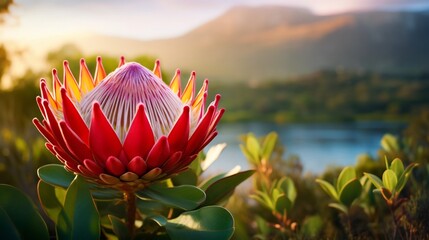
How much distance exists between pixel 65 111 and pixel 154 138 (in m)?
0.20

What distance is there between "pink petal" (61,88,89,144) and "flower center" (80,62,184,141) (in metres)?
0.07

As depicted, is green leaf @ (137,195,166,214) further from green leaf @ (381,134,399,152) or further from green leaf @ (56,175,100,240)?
green leaf @ (381,134,399,152)

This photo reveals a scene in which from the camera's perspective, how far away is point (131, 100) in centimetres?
116

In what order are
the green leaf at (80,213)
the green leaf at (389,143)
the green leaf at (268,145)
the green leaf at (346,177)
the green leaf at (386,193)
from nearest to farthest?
the green leaf at (80,213) → the green leaf at (386,193) → the green leaf at (346,177) → the green leaf at (268,145) → the green leaf at (389,143)

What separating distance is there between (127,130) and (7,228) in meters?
0.34

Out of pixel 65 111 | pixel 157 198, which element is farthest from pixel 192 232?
pixel 65 111

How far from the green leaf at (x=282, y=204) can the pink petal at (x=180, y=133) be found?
0.72 metres

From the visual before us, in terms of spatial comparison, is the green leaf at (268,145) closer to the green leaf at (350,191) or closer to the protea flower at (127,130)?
the green leaf at (350,191)

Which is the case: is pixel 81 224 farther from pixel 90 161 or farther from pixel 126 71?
pixel 126 71

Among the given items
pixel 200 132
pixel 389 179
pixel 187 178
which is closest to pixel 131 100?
pixel 200 132

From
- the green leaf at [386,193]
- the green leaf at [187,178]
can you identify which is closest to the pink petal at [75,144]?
the green leaf at [187,178]

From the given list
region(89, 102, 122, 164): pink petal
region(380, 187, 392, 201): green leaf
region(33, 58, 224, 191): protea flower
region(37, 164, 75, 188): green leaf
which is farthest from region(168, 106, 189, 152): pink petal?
region(380, 187, 392, 201): green leaf

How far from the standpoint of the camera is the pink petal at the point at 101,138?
3.45ft

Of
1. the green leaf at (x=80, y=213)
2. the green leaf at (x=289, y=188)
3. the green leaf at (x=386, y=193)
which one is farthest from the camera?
the green leaf at (x=289, y=188)
